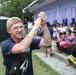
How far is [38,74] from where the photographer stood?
28.7 feet

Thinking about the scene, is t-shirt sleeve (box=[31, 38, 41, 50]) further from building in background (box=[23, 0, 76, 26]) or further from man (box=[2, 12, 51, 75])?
building in background (box=[23, 0, 76, 26])

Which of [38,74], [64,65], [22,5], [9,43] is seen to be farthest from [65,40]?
[22,5]

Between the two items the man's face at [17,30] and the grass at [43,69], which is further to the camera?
the grass at [43,69]

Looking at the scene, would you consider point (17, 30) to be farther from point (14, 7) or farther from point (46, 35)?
point (14, 7)

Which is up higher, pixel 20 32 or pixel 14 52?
pixel 20 32

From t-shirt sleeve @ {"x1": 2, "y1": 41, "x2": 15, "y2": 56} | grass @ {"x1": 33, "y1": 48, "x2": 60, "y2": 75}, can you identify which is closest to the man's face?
t-shirt sleeve @ {"x1": 2, "y1": 41, "x2": 15, "y2": 56}

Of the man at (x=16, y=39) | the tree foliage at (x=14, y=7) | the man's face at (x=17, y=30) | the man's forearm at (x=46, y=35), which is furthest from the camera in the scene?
the tree foliage at (x=14, y=7)

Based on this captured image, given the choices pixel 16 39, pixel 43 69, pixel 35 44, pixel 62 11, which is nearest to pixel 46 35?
pixel 35 44

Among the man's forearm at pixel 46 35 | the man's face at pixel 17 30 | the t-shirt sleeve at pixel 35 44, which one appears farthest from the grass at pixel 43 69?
the man's face at pixel 17 30

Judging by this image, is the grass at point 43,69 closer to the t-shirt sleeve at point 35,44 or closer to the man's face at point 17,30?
the t-shirt sleeve at point 35,44

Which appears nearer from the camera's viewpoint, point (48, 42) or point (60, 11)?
point (48, 42)

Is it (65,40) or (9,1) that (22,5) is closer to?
(9,1)

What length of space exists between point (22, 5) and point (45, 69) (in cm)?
3176

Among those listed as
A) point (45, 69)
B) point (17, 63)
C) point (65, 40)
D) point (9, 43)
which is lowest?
point (45, 69)
